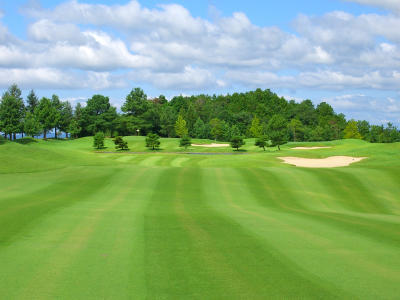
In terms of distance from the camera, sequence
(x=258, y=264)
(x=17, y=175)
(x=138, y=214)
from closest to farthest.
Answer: (x=258, y=264), (x=138, y=214), (x=17, y=175)

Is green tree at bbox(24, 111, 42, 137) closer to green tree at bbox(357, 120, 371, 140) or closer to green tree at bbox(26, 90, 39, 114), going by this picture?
green tree at bbox(26, 90, 39, 114)

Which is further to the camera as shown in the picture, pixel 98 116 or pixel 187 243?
pixel 98 116

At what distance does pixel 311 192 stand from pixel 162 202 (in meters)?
9.20

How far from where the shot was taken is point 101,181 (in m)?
22.1

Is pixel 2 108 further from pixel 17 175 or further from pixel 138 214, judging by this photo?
pixel 138 214

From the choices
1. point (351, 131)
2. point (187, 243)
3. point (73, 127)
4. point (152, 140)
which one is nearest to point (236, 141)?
point (152, 140)

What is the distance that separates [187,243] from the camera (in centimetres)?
905

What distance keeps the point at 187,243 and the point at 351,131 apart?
388 feet

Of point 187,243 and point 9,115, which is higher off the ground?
point 9,115

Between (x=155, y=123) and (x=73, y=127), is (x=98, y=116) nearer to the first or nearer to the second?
(x=73, y=127)

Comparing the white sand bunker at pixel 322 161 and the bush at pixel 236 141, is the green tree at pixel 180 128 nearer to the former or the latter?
the bush at pixel 236 141

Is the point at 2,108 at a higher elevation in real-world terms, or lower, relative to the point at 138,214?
higher

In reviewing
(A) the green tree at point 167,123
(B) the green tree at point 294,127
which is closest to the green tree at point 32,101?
(A) the green tree at point 167,123

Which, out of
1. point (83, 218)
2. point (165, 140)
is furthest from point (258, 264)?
point (165, 140)
